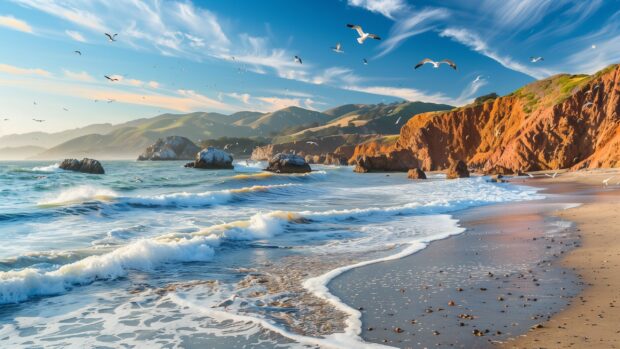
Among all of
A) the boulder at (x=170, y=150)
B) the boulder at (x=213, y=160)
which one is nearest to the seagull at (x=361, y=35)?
the boulder at (x=213, y=160)

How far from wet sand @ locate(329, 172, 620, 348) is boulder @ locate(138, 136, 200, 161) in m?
182

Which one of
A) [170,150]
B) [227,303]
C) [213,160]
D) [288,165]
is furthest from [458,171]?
[170,150]

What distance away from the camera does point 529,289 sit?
7.63m

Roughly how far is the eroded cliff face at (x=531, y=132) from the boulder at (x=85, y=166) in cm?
4571

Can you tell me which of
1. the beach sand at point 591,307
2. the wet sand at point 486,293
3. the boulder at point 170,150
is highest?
the boulder at point 170,150

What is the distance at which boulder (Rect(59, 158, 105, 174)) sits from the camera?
59.5m

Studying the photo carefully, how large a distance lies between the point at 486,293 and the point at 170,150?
18853 centimetres

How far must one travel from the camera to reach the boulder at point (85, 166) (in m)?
59.5

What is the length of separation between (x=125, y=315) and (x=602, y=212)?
18.9 meters

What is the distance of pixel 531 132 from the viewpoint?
6353 cm

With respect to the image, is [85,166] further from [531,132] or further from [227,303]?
[531,132]

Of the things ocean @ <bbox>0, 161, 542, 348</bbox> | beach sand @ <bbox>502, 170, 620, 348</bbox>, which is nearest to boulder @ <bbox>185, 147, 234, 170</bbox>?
ocean @ <bbox>0, 161, 542, 348</bbox>

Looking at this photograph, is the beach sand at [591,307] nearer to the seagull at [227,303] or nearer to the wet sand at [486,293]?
the wet sand at [486,293]

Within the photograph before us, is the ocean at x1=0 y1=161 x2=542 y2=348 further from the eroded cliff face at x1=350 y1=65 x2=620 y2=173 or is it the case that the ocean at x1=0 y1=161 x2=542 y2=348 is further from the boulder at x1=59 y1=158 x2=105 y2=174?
the eroded cliff face at x1=350 y1=65 x2=620 y2=173
